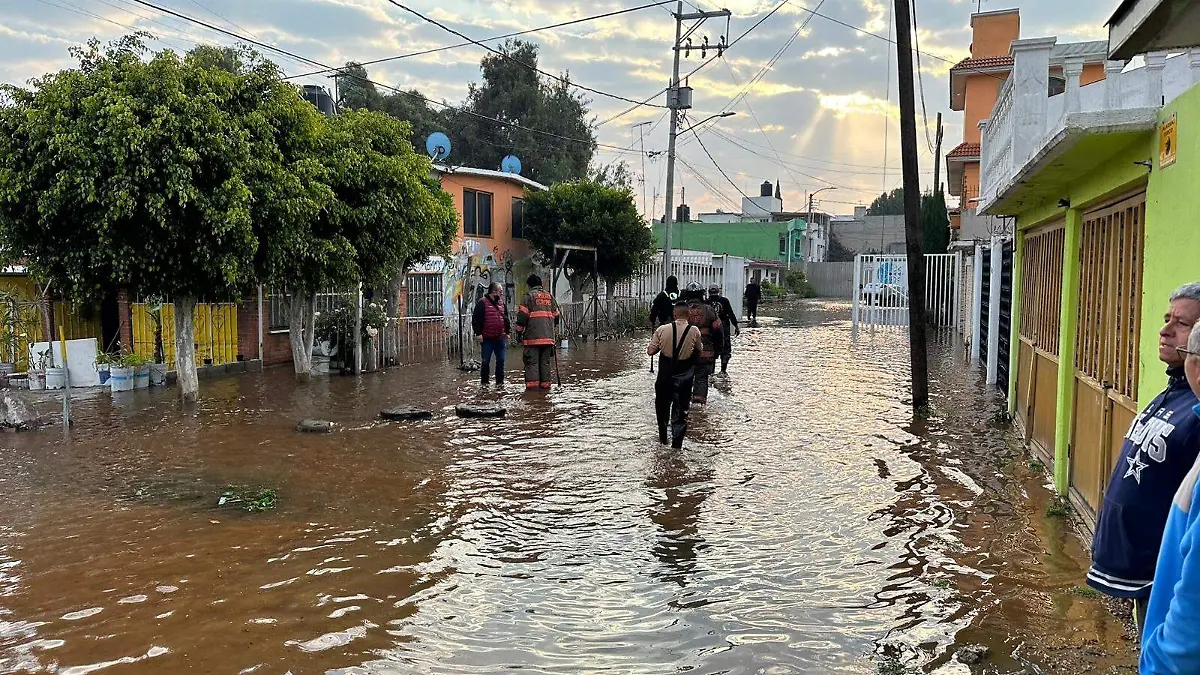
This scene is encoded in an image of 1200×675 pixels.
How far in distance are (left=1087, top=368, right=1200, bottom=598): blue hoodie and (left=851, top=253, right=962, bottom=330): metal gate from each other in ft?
72.1

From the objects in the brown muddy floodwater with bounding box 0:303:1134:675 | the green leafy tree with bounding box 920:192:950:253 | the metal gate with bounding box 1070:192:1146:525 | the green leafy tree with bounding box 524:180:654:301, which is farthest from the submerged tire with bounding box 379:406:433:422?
the green leafy tree with bounding box 920:192:950:253

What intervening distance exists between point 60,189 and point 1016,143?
1049 centimetres

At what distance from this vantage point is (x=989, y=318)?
15.8 m

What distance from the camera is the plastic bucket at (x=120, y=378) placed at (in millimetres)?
13742

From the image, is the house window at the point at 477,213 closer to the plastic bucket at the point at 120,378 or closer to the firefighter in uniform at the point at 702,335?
the plastic bucket at the point at 120,378

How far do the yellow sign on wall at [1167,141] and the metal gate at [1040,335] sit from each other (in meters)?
3.21

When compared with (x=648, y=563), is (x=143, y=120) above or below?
above

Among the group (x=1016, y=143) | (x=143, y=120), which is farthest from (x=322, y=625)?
(x=143, y=120)

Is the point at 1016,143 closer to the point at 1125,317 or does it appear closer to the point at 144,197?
the point at 1125,317

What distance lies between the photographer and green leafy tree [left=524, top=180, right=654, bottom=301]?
86.1ft

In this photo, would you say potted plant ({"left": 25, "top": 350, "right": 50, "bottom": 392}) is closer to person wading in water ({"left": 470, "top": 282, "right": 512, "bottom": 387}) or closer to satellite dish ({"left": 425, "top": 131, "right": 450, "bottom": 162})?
person wading in water ({"left": 470, "top": 282, "right": 512, "bottom": 387})

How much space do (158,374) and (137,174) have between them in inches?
198

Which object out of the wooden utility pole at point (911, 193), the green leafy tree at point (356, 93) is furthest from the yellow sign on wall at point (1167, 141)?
the green leafy tree at point (356, 93)

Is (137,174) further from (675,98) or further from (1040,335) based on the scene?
(675,98)
